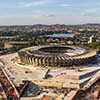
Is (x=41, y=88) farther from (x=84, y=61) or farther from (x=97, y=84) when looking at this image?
(x=84, y=61)

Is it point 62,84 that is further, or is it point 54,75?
point 54,75

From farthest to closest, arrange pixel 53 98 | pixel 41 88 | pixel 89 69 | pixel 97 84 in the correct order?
pixel 89 69 → pixel 97 84 → pixel 41 88 → pixel 53 98

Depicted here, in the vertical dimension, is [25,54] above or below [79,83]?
above

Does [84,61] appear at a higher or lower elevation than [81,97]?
higher

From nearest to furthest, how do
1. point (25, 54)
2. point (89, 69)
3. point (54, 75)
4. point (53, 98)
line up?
1. point (53, 98)
2. point (54, 75)
3. point (89, 69)
4. point (25, 54)

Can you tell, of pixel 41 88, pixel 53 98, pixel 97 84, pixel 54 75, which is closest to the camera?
pixel 53 98

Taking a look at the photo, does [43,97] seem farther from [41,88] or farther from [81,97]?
[81,97]

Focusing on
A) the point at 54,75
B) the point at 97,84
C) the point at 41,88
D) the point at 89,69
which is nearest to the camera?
the point at 41,88

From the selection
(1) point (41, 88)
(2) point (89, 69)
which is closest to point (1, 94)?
(1) point (41, 88)

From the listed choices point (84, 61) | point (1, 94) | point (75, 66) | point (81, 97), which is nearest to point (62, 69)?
point (75, 66)
